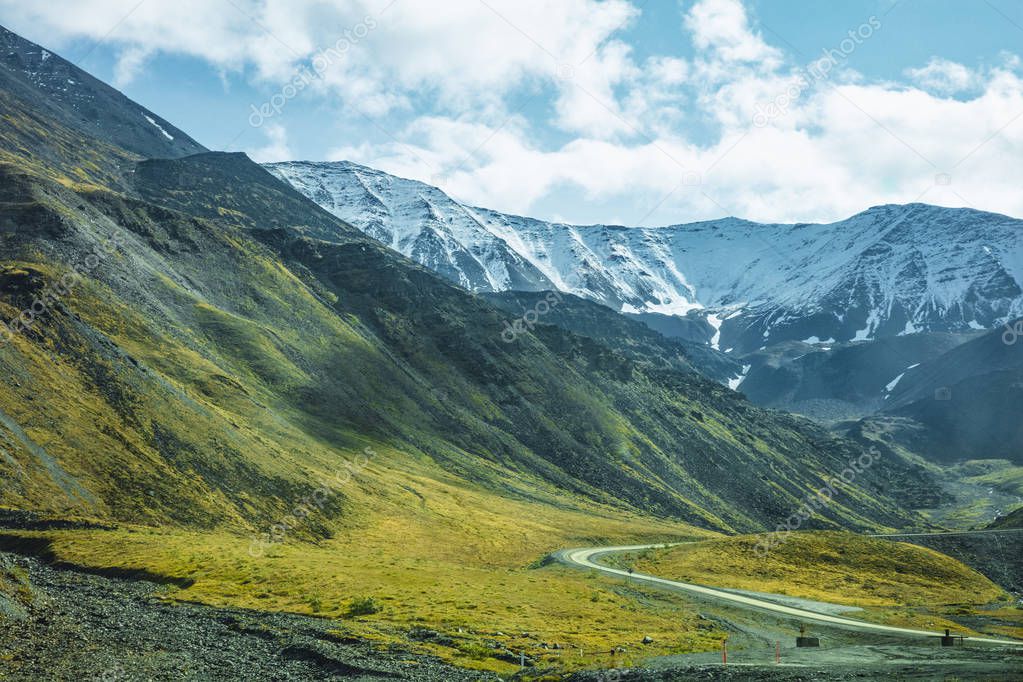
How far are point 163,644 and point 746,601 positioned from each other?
4367cm

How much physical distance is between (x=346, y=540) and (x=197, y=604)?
1410 inches

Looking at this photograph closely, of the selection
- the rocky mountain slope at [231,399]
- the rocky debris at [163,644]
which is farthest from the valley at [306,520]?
the rocky mountain slope at [231,399]

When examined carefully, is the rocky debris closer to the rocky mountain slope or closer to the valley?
the valley

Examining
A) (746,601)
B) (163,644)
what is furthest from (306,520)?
(746,601)

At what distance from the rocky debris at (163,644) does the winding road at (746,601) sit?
28.2m

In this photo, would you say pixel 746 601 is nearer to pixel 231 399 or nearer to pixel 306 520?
pixel 306 520

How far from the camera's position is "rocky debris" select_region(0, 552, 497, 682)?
32031 mm

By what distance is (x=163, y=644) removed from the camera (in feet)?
119

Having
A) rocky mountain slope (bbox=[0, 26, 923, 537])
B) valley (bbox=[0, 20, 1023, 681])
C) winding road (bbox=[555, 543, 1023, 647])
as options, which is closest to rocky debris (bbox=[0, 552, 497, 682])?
valley (bbox=[0, 20, 1023, 681])

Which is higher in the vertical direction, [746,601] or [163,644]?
[746,601]

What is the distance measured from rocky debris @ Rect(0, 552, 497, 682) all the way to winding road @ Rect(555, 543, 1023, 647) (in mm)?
28217

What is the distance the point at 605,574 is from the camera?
7031 centimetres

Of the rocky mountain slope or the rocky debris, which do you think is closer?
the rocky debris

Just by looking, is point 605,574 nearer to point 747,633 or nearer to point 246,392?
point 747,633
